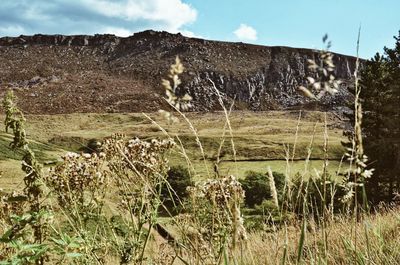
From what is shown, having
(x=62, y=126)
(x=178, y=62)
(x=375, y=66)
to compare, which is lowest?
(x=62, y=126)

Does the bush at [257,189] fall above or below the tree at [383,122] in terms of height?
below

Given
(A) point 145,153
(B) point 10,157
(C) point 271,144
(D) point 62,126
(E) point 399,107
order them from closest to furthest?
(A) point 145,153
(E) point 399,107
(B) point 10,157
(C) point 271,144
(D) point 62,126

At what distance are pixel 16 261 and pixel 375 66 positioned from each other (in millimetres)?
46191

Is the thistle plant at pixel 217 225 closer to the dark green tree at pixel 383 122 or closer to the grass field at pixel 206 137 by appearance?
the dark green tree at pixel 383 122

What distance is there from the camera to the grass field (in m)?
73.7

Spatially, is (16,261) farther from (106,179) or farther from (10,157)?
(10,157)

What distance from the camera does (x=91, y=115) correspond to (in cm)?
19062

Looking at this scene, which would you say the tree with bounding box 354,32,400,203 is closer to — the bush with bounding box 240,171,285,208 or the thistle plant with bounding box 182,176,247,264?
the bush with bounding box 240,171,285,208

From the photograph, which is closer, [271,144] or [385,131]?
[385,131]

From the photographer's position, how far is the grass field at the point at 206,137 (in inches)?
2901

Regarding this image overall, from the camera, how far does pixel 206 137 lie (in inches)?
4737

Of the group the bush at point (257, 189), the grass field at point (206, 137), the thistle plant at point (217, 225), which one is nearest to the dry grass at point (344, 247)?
the thistle plant at point (217, 225)

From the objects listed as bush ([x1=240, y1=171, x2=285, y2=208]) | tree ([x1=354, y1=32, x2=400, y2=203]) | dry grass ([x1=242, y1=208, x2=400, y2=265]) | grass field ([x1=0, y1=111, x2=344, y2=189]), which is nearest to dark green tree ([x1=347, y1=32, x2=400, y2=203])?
tree ([x1=354, y1=32, x2=400, y2=203])

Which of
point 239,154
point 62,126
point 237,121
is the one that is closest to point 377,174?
point 239,154
